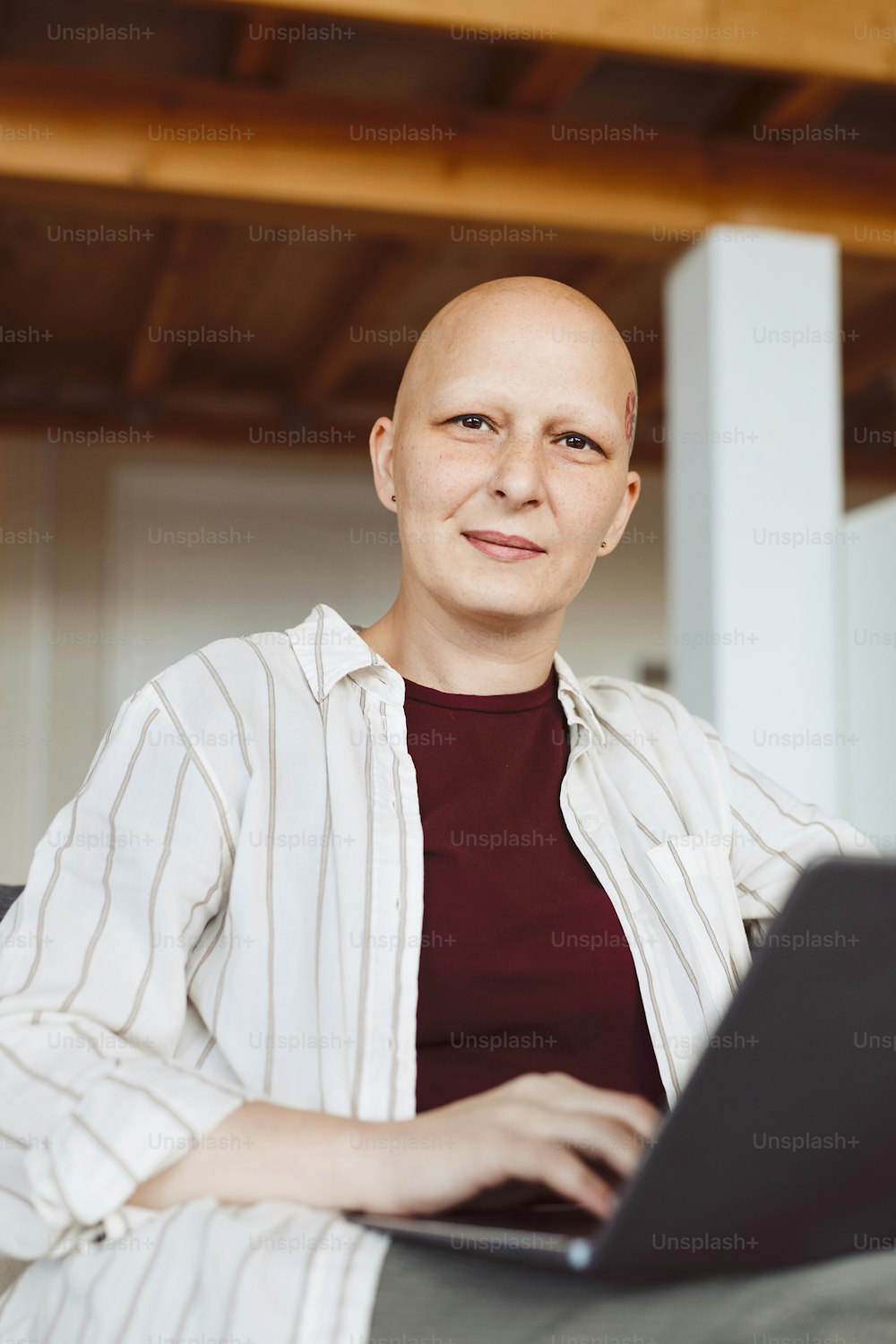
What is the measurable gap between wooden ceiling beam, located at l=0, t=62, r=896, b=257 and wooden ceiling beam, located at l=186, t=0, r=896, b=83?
404 millimetres

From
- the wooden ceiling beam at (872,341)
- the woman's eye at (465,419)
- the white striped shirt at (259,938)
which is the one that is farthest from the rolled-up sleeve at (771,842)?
the wooden ceiling beam at (872,341)

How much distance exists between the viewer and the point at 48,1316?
100cm

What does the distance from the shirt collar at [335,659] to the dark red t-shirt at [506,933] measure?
0.05 meters

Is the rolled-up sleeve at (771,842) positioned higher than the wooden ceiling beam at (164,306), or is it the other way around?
the wooden ceiling beam at (164,306)

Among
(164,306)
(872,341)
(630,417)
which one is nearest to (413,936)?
(630,417)

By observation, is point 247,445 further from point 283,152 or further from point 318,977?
point 318,977

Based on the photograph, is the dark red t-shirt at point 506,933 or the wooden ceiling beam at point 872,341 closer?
the dark red t-shirt at point 506,933

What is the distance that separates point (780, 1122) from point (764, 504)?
115 inches

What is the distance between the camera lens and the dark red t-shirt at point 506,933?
46.9 inches

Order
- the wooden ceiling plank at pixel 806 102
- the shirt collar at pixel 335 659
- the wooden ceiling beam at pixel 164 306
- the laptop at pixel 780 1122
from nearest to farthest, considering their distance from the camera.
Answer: the laptop at pixel 780 1122 < the shirt collar at pixel 335 659 < the wooden ceiling plank at pixel 806 102 < the wooden ceiling beam at pixel 164 306

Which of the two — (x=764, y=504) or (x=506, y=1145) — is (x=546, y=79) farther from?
(x=506, y=1145)

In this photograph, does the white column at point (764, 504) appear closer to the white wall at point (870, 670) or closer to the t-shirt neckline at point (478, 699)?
the white wall at point (870, 670)

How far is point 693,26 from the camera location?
3.02 meters

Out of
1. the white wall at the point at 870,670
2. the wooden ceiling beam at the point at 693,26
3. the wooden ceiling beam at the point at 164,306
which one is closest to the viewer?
the wooden ceiling beam at the point at 693,26
